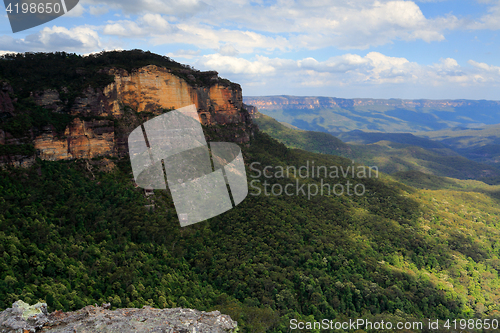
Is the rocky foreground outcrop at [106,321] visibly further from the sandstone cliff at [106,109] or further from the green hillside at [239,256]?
the sandstone cliff at [106,109]

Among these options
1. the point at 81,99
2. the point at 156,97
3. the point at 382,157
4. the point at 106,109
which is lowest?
the point at 382,157

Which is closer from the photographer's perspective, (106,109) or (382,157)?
(106,109)

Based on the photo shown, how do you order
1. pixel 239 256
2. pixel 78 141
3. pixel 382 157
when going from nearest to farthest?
pixel 78 141, pixel 239 256, pixel 382 157

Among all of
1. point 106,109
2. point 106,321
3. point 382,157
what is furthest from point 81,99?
point 382,157

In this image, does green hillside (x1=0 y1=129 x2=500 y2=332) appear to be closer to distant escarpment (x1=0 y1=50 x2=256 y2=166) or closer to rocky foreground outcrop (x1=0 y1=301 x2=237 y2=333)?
distant escarpment (x1=0 y1=50 x2=256 y2=166)

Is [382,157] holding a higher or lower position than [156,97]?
lower

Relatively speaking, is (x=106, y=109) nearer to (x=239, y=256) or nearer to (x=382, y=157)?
(x=239, y=256)
